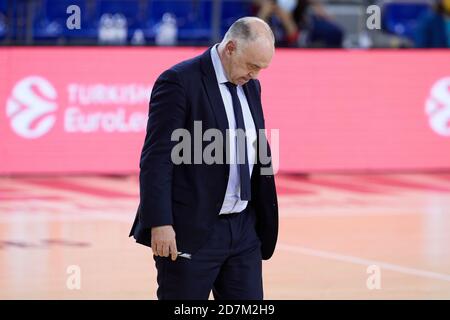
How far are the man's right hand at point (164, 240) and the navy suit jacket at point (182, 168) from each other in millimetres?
34

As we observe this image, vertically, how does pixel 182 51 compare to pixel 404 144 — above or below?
above

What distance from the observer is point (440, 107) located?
15734mm

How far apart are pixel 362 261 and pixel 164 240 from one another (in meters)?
5.11

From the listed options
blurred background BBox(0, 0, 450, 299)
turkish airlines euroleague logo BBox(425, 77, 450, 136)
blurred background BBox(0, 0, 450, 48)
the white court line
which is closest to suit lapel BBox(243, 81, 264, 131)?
the white court line

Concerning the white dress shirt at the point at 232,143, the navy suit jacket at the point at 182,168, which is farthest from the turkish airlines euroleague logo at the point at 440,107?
the navy suit jacket at the point at 182,168

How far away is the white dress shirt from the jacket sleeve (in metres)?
0.27

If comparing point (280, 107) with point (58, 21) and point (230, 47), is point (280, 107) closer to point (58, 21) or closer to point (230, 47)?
point (58, 21)

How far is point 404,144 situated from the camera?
15.7 m

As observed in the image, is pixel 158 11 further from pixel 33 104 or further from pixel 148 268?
pixel 148 268

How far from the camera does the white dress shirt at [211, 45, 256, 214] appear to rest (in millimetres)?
5859

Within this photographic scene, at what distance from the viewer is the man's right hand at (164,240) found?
18.6ft

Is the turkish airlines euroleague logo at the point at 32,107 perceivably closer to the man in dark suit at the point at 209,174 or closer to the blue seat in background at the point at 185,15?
the blue seat in background at the point at 185,15

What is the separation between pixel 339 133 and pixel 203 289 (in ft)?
32.2
